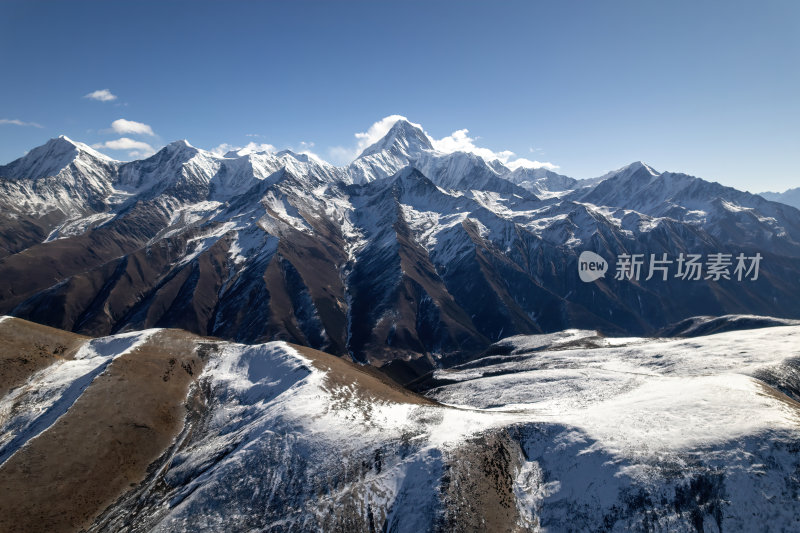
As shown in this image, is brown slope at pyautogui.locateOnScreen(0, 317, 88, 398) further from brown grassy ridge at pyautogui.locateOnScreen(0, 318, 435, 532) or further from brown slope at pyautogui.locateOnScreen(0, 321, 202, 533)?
brown slope at pyautogui.locateOnScreen(0, 321, 202, 533)

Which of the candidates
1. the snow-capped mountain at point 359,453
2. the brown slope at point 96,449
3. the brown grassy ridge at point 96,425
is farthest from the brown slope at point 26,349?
the brown slope at point 96,449

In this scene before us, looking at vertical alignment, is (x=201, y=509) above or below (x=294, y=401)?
below

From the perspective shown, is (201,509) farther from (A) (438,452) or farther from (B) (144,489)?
(A) (438,452)

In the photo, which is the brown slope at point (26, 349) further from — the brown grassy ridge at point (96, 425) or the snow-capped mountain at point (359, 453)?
the snow-capped mountain at point (359, 453)

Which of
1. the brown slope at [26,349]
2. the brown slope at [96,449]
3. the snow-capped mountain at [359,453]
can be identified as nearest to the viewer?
the snow-capped mountain at [359,453]

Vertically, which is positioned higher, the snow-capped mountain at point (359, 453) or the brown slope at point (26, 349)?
the brown slope at point (26, 349)

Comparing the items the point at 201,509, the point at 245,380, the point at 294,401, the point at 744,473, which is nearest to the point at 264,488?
the point at 201,509

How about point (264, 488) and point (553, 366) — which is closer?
point (264, 488)

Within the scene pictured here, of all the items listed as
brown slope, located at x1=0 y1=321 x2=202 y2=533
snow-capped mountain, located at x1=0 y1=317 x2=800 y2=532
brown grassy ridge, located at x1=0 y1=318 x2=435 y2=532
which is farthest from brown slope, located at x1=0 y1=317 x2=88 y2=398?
brown slope, located at x1=0 y1=321 x2=202 y2=533

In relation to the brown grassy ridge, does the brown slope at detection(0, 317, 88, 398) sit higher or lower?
higher
